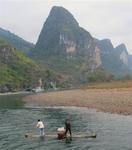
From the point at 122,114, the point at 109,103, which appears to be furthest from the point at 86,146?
the point at 109,103

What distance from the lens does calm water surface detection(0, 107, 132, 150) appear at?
41312mm

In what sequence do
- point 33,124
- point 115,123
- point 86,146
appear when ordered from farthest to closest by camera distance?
1. point 33,124
2. point 115,123
3. point 86,146

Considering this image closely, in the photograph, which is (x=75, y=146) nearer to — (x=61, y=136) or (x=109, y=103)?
(x=61, y=136)

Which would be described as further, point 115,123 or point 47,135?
point 115,123

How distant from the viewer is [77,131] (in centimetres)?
5206

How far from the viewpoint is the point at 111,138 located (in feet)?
148

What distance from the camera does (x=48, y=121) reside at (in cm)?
6550

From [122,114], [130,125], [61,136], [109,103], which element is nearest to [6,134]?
[61,136]

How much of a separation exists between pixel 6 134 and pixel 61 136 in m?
9.39

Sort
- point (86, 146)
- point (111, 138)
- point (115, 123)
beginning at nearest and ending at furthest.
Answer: point (86, 146) → point (111, 138) → point (115, 123)

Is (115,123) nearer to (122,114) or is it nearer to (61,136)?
(122,114)

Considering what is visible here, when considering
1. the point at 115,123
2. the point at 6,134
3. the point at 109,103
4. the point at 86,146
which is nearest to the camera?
the point at 86,146

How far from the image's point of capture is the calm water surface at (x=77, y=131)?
4131 cm

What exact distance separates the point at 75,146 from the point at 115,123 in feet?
56.0
